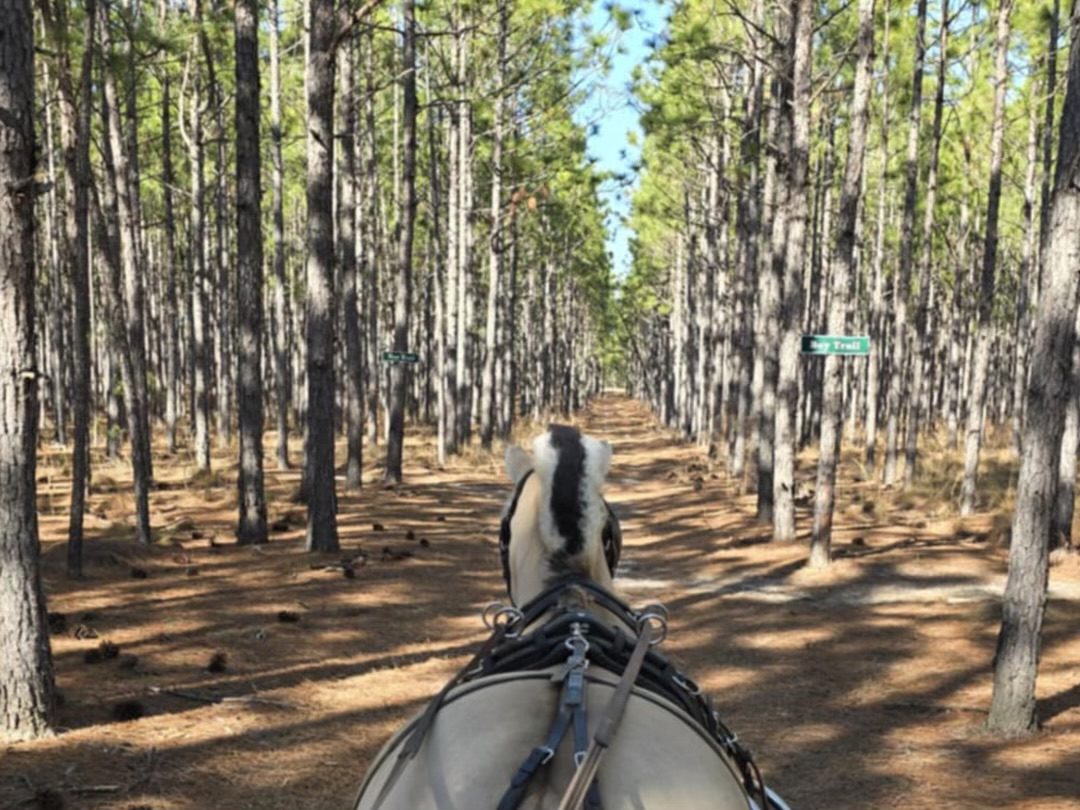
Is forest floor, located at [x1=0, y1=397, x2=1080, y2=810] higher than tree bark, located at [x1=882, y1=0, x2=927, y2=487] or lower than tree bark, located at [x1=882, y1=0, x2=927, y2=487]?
lower

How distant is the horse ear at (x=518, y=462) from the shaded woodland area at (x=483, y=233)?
438cm

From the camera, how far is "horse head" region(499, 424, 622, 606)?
2.58 m

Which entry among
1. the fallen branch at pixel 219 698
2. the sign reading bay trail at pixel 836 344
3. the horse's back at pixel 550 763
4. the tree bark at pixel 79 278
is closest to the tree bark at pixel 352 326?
the tree bark at pixel 79 278

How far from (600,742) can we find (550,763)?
133mm

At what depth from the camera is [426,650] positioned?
30.5ft

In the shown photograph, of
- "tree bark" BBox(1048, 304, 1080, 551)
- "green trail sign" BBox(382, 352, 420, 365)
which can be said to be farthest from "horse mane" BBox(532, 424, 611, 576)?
"green trail sign" BBox(382, 352, 420, 365)

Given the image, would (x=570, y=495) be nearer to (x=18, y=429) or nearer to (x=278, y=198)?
(x=18, y=429)

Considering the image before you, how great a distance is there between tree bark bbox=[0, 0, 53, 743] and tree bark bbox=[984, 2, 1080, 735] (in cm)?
681

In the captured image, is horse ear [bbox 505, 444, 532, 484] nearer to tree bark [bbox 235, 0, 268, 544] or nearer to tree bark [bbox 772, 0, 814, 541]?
tree bark [bbox 235, 0, 268, 544]

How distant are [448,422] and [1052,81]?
52.8 feet

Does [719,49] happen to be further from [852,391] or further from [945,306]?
[945,306]

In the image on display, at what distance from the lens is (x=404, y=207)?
21.3 m

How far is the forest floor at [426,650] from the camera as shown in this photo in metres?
6.12

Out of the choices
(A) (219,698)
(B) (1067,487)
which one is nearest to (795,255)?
(B) (1067,487)
